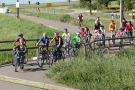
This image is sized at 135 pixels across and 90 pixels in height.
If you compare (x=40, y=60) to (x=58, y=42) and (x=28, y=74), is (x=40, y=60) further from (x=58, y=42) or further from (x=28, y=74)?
(x=28, y=74)

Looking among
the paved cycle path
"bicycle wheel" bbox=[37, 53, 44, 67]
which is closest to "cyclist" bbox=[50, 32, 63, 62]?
"bicycle wheel" bbox=[37, 53, 44, 67]

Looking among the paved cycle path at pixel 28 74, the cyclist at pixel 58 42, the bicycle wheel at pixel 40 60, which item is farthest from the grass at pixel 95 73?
the cyclist at pixel 58 42

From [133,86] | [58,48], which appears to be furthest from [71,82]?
[58,48]

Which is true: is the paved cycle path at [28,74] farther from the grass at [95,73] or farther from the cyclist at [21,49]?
the cyclist at [21,49]

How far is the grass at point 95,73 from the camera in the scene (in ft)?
34.5

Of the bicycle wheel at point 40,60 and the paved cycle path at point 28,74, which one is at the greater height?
the bicycle wheel at point 40,60

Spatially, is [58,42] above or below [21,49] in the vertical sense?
above

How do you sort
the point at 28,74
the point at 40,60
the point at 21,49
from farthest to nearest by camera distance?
1. the point at 40,60
2. the point at 21,49
3. the point at 28,74

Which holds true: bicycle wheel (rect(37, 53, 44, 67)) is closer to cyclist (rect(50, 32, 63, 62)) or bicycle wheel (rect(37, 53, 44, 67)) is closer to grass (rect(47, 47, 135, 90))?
cyclist (rect(50, 32, 63, 62))

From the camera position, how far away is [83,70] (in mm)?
12078

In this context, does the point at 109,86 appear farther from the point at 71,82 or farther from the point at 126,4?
the point at 126,4

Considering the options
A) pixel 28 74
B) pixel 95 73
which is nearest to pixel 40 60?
pixel 28 74

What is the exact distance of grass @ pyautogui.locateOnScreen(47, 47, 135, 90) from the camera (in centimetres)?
1052

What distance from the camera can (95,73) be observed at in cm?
1192
